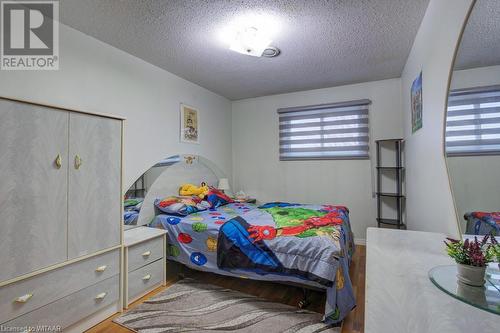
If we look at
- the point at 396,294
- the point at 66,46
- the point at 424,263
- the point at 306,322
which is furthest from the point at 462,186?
the point at 66,46

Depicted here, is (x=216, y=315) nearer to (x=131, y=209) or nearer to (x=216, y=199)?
(x=131, y=209)

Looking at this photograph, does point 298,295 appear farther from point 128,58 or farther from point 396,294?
point 128,58

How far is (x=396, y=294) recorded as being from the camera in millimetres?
849

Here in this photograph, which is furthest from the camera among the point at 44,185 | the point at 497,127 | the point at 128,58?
the point at 128,58

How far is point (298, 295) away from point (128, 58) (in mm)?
3109

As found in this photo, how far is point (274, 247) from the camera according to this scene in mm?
2098

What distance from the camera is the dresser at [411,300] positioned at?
66 centimetres

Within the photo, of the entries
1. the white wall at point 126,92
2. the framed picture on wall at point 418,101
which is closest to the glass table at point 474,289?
the framed picture on wall at point 418,101

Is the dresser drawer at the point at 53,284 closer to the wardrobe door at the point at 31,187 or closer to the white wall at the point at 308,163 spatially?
the wardrobe door at the point at 31,187

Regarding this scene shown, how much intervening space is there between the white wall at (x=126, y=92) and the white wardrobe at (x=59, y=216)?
23 cm

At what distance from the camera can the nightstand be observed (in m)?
2.16

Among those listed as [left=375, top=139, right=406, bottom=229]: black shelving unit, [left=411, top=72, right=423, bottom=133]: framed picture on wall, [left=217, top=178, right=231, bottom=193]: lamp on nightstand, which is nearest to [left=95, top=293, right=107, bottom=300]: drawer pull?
[left=217, top=178, right=231, bottom=193]: lamp on nightstand

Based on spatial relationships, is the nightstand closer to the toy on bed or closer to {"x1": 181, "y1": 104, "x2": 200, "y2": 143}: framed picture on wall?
the toy on bed

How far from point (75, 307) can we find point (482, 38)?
9.26ft
